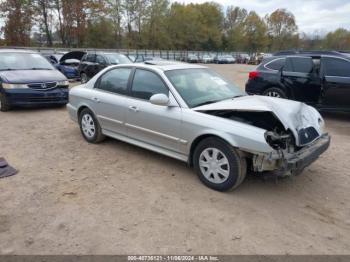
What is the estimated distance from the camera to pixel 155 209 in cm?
359

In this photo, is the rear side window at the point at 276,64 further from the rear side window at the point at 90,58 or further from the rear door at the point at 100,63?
the rear side window at the point at 90,58

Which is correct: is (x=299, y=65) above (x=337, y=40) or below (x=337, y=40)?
below

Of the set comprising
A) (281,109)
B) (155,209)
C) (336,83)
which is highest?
(336,83)

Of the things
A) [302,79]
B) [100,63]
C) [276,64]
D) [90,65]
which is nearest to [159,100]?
[302,79]

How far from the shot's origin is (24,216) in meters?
3.42

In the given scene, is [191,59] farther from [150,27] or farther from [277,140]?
[277,140]

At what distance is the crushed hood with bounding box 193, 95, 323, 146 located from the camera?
385 centimetres

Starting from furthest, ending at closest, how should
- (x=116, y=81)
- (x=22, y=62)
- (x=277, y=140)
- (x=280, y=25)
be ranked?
(x=280, y=25), (x=22, y=62), (x=116, y=81), (x=277, y=140)

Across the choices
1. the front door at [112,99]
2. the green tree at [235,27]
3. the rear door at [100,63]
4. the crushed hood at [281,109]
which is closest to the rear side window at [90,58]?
the rear door at [100,63]

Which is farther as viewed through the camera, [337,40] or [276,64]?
[337,40]

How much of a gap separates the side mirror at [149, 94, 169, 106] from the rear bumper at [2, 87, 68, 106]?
5.16 m

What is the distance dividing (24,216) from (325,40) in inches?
3224

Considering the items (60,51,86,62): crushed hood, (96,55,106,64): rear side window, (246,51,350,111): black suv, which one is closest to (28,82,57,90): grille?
(246,51,350,111): black suv

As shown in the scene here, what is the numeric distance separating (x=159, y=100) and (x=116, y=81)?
1382 mm
